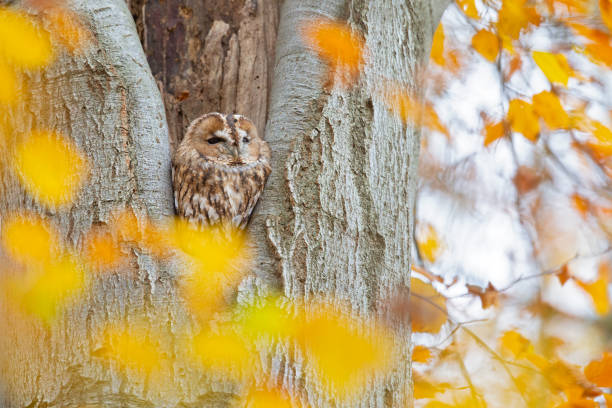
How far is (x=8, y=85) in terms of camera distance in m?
2.11

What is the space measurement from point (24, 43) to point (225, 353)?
1.27 metres

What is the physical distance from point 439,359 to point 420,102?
2.10 meters

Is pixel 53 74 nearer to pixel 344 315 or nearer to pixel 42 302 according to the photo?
pixel 42 302

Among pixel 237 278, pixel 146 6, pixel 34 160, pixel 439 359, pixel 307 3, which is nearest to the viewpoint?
pixel 237 278

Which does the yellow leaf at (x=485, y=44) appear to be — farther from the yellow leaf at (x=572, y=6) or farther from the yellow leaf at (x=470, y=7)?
the yellow leaf at (x=572, y=6)

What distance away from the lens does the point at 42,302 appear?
5.87 feet

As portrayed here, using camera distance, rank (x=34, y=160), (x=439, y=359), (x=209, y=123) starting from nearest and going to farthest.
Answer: (x=34, y=160) < (x=209, y=123) < (x=439, y=359)

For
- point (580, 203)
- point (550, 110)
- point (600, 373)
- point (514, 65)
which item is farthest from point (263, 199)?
point (580, 203)

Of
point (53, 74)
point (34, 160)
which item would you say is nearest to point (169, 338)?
point (34, 160)

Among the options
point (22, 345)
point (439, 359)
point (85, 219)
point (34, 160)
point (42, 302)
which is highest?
point (34, 160)

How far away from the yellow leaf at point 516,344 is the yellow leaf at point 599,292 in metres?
0.56

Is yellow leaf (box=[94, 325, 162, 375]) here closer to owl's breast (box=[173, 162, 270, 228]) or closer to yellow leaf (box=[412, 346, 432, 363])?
owl's breast (box=[173, 162, 270, 228])

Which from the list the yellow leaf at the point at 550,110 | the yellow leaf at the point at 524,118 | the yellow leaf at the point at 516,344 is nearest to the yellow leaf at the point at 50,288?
the yellow leaf at the point at 516,344

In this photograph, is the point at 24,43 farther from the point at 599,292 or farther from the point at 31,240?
the point at 599,292
